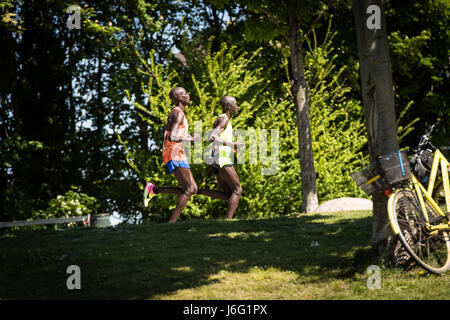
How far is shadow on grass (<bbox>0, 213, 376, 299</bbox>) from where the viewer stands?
5328 millimetres

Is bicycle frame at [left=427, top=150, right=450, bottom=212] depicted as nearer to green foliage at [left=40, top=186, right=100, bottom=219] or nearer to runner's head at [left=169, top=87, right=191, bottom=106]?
runner's head at [left=169, top=87, right=191, bottom=106]

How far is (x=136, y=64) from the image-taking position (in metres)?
15.9

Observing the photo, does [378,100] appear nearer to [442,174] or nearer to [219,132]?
A: [442,174]

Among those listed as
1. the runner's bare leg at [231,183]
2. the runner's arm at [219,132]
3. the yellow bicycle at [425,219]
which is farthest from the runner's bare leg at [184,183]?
the yellow bicycle at [425,219]

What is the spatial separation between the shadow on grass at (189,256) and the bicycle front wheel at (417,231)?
481 millimetres

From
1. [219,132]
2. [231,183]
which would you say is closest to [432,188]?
[219,132]

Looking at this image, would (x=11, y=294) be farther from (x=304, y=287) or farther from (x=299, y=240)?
(x=299, y=240)

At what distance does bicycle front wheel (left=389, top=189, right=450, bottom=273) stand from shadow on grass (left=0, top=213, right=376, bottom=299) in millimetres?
481

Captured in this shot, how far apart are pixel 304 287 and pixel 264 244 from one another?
6.03 feet

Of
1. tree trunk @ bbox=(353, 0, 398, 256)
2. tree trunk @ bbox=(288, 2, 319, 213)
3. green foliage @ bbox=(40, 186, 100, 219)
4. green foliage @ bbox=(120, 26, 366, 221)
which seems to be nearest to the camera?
tree trunk @ bbox=(353, 0, 398, 256)

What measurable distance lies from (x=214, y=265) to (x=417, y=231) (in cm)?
223

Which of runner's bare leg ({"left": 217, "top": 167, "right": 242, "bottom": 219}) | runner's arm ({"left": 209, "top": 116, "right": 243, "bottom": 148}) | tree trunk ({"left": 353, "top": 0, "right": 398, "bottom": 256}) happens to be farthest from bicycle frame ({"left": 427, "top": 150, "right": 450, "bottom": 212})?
runner's bare leg ({"left": 217, "top": 167, "right": 242, "bottom": 219})

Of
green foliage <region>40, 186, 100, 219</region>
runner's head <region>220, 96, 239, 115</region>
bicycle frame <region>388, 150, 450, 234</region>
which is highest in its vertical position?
runner's head <region>220, 96, 239, 115</region>

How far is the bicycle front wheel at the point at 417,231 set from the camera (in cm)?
548
